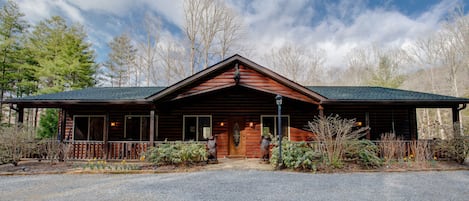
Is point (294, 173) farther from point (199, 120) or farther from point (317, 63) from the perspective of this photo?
point (317, 63)

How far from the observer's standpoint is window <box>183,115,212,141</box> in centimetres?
1030

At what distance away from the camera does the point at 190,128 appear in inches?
407

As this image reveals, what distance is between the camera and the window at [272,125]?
10227mm

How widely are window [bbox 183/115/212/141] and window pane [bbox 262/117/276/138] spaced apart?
244 cm

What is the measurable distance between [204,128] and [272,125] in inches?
122

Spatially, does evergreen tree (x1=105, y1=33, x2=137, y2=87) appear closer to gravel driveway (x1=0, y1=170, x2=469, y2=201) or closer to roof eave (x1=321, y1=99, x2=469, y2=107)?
gravel driveway (x1=0, y1=170, x2=469, y2=201)

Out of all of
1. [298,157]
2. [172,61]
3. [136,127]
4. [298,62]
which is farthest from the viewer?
[298,62]

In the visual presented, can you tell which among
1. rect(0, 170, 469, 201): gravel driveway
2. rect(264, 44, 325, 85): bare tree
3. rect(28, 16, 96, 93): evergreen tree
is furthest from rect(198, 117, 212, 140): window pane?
rect(264, 44, 325, 85): bare tree

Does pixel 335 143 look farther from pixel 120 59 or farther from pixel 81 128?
pixel 120 59

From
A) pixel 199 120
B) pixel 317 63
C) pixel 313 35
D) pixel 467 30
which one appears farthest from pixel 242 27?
pixel 467 30

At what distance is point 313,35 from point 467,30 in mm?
11359

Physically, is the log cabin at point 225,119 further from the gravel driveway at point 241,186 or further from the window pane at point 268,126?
the gravel driveway at point 241,186

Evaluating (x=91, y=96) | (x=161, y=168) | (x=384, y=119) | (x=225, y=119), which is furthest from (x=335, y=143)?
(x=91, y=96)

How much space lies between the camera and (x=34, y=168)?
752 centimetres
